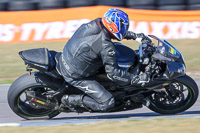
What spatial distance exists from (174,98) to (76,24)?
266 inches

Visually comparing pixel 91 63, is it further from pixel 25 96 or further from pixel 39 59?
pixel 25 96

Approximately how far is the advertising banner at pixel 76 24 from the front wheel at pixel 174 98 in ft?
20.7

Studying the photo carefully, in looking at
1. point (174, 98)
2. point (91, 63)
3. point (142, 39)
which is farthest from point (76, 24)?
point (91, 63)

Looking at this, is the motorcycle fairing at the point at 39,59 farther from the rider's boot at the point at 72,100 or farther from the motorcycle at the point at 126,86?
the rider's boot at the point at 72,100

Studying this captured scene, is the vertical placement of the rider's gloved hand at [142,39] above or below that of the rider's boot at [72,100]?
above

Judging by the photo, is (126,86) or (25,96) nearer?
(126,86)

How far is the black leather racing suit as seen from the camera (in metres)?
5.01

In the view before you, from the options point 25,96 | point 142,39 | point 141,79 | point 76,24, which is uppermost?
point 142,39

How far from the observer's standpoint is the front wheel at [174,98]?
562 centimetres

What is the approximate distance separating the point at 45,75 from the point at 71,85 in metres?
0.39

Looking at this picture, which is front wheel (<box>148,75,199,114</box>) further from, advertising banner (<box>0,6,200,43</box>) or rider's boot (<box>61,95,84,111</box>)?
advertising banner (<box>0,6,200,43</box>)

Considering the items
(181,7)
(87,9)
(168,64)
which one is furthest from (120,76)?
(181,7)

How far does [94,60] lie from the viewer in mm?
5133

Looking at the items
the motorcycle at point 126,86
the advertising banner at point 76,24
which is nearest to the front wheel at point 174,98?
the motorcycle at point 126,86
